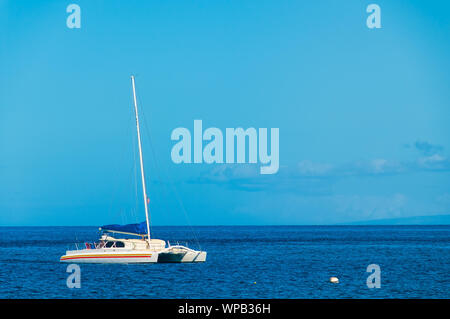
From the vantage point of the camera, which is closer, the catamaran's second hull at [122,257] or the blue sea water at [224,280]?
the blue sea water at [224,280]

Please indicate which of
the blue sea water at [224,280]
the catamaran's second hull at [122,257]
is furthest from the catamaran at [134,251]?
the blue sea water at [224,280]

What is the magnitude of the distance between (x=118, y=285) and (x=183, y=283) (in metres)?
5.27

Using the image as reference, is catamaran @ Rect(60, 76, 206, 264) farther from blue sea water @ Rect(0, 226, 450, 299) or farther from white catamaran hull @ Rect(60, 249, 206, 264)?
blue sea water @ Rect(0, 226, 450, 299)

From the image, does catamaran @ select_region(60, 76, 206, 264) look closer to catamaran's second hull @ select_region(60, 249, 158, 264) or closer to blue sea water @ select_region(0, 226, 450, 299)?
catamaran's second hull @ select_region(60, 249, 158, 264)

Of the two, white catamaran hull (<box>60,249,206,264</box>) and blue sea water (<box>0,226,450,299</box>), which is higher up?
white catamaran hull (<box>60,249,206,264</box>)

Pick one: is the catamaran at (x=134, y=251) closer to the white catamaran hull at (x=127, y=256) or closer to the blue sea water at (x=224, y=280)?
the white catamaran hull at (x=127, y=256)

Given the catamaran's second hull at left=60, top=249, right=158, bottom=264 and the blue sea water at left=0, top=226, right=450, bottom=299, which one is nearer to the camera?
the blue sea water at left=0, top=226, right=450, bottom=299

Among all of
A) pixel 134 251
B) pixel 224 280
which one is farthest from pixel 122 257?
pixel 224 280

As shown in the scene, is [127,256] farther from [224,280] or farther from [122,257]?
[224,280]

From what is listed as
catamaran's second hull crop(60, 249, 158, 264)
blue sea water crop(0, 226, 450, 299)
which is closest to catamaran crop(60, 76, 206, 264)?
catamaran's second hull crop(60, 249, 158, 264)
